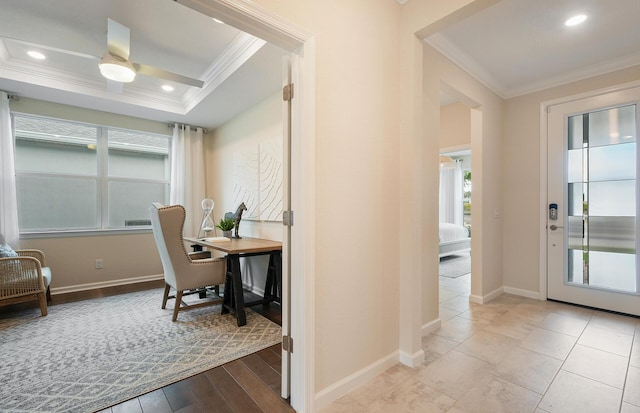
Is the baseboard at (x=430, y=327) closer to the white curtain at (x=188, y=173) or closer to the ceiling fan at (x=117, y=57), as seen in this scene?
the ceiling fan at (x=117, y=57)

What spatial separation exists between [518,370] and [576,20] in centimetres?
275

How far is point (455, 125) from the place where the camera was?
4055 mm

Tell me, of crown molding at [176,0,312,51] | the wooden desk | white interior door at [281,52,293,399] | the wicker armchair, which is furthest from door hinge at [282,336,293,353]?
the wicker armchair

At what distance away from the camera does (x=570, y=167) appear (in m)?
3.12

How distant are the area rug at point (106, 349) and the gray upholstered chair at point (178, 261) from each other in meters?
0.37

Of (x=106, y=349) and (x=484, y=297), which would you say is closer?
(x=106, y=349)

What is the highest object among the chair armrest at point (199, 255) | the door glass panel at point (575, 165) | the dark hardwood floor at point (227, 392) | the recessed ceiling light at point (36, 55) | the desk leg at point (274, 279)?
the recessed ceiling light at point (36, 55)

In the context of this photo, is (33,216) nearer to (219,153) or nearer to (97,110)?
(97,110)

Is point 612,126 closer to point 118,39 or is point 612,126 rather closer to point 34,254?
point 118,39

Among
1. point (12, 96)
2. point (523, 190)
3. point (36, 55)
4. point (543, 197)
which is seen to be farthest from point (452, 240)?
point (12, 96)

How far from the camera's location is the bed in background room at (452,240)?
5598 mm

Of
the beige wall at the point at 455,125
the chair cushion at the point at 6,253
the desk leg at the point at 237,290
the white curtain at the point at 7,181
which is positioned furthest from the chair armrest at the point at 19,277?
the beige wall at the point at 455,125

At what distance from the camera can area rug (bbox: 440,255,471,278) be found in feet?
15.4

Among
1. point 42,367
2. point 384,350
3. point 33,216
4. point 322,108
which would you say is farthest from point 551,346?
point 33,216
